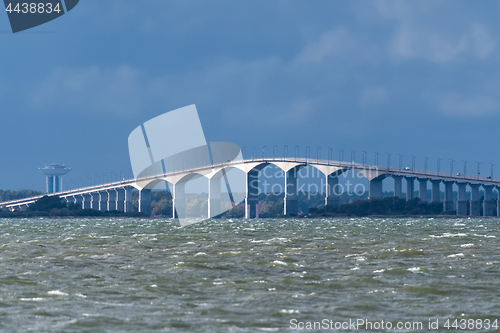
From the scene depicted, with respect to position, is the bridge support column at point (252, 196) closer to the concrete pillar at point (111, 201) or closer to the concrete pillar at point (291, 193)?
the concrete pillar at point (291, 193)

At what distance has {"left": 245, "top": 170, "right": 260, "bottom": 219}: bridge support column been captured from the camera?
14098 cm

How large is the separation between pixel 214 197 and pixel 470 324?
12945cm

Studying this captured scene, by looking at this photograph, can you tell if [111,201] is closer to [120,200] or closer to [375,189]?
[120,200]

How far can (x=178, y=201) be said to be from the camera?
508 feet

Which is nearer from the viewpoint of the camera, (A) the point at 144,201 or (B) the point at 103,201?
(A) the point at 144,201

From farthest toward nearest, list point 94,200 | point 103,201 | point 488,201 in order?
point 94,200, point 103,201, point 488,201

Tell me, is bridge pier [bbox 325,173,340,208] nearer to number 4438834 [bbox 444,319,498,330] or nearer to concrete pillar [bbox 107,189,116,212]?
concrete pillar [bbox 107,189,116,212]

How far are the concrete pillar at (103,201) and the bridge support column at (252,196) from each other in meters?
46.5

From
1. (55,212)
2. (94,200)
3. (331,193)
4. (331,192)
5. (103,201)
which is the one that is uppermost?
(331,192)

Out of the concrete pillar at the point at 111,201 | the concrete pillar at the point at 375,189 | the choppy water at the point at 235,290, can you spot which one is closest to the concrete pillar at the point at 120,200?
the concrete pillar at the point at 111,201

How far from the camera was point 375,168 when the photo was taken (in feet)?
427

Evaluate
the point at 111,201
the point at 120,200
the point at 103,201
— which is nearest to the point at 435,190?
the point at 120,200

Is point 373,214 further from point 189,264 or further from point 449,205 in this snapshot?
point 189,264

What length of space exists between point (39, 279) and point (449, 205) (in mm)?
124406
